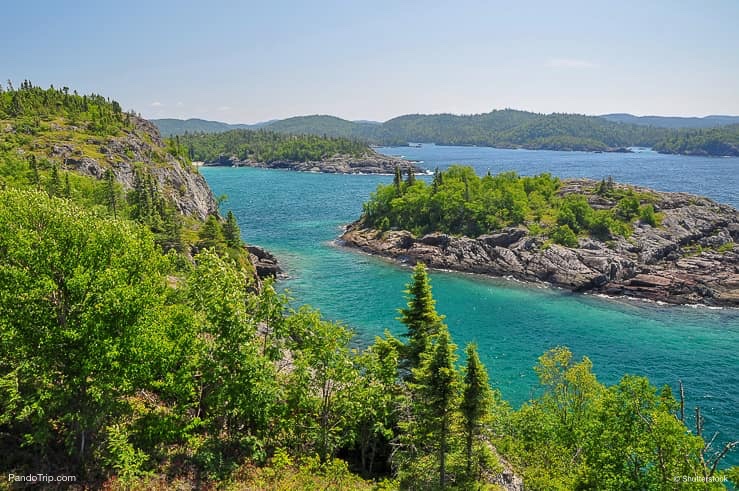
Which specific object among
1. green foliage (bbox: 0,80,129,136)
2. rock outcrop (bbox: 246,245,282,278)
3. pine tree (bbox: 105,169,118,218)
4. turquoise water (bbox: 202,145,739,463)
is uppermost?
green foliage (bbox: 0,80,129,136)

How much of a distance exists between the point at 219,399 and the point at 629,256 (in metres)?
81.7

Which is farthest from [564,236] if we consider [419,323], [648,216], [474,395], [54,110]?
[54,110]

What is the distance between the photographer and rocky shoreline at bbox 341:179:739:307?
75.1 metres

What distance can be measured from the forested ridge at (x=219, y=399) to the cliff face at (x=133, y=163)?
89.3 m

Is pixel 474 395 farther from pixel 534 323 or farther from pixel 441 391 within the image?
pixel 534 323

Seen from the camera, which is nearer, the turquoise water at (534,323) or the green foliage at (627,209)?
the turquoise water at (534,323)

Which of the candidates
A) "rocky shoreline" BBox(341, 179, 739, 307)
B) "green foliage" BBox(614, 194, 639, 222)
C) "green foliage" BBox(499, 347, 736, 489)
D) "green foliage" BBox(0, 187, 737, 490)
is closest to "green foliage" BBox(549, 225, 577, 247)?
"rocky shoreline" BBox(341, 179, 739, 307)

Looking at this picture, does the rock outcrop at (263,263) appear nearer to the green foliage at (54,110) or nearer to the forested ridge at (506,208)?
the forested ridge at (506,208)

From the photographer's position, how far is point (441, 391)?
72.7 feet

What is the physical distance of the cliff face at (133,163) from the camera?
103m

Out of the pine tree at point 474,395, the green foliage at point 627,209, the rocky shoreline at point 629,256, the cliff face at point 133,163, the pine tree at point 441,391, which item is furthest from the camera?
the cliff face at point 133,163

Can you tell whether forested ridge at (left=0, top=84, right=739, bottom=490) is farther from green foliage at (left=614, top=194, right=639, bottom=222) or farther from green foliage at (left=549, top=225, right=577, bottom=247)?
green foliage at (left=614, top=194, right=639, bottom=222)

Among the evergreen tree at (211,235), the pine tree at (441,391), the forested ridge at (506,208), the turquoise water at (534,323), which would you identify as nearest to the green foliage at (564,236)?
the forested ridge at (506,208)

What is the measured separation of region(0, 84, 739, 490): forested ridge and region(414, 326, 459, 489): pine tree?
87mm
